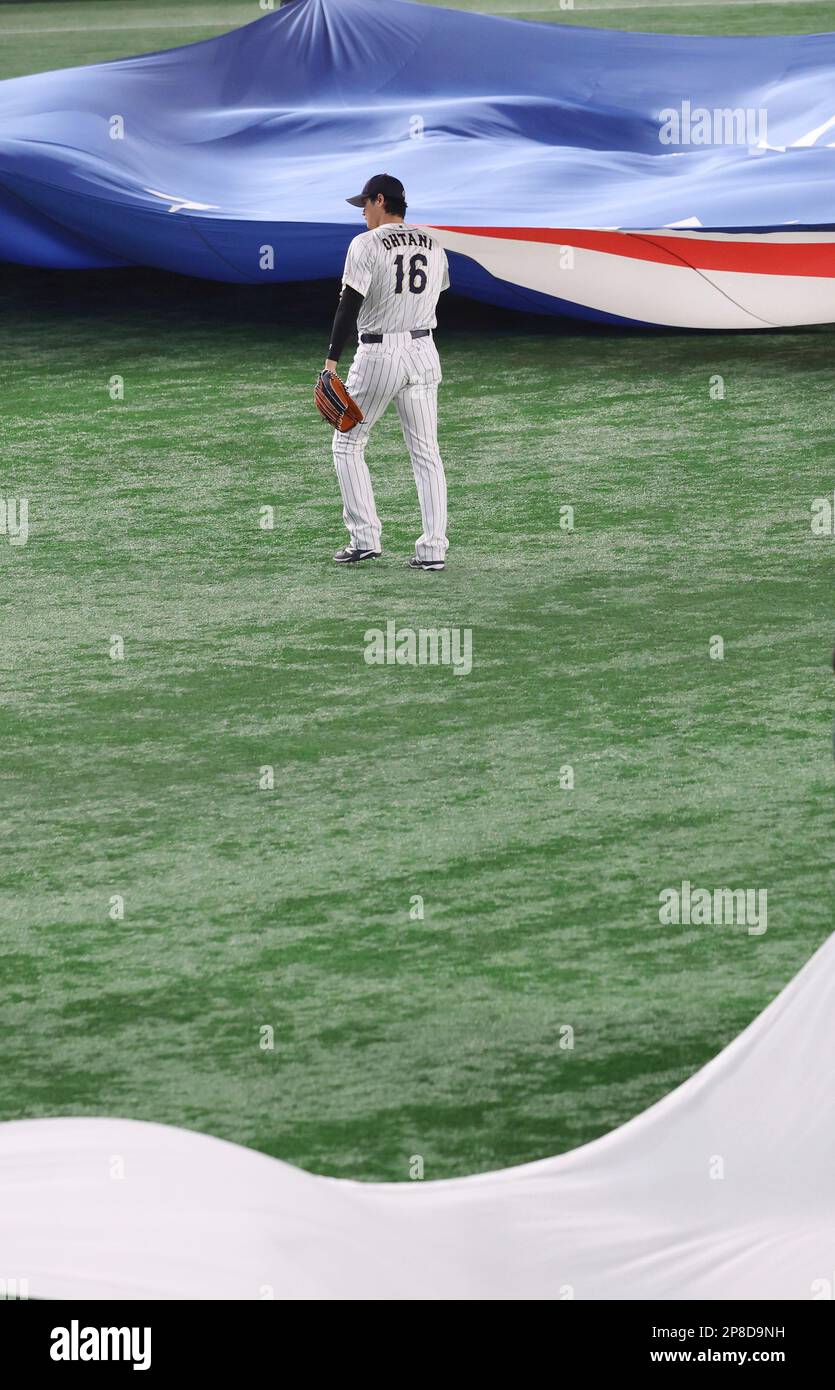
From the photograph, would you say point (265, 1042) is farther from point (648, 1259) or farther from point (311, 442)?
point (311, 442)

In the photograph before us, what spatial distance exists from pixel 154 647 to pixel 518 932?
269cm

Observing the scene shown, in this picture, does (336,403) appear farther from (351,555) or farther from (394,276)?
(351,555)

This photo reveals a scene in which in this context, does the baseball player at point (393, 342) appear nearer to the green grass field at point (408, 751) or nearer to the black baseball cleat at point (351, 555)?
the black baseball cleat at point (351, 555)

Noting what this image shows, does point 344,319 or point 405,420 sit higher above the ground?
point 344,319

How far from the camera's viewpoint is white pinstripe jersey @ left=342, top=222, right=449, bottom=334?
26.0 feet

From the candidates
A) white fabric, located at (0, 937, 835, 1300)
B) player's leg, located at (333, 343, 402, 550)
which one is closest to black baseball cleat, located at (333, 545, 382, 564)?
player's leg, located at (333, 343, 402, 550)

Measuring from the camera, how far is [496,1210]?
3.98 m

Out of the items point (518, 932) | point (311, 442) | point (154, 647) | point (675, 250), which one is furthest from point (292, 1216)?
point (675, 250)

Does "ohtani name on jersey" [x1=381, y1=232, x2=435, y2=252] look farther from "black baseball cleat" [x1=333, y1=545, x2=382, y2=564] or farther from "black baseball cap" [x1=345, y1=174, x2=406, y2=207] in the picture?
"black baseball cleat" [x1=333, y1=545, x2=382, y2=564]

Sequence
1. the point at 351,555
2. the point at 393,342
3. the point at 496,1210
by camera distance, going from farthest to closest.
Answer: the point at 351,555
the point at 393,342
the point at 496,1210

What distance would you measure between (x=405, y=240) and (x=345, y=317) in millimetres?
379

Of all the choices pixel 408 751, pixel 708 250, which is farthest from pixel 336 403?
pixel 708 250

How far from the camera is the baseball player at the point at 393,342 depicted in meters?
7.95

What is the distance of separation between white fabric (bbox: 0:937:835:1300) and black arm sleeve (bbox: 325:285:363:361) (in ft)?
14.0
